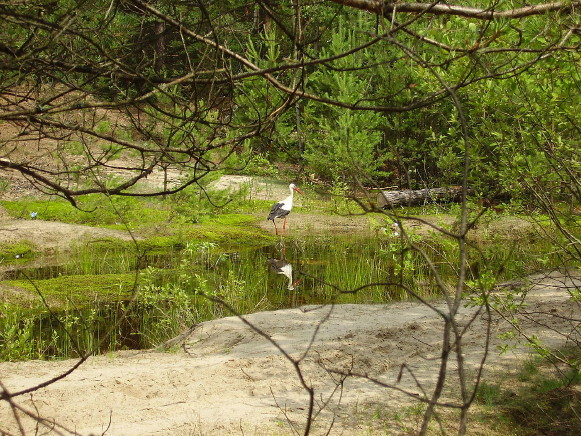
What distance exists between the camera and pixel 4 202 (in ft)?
46.8

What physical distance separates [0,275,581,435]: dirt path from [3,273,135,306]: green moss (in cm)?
186

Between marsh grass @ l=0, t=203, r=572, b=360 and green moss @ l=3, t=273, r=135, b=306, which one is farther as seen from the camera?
green moss @ l=3, t=273, r=135, b=306

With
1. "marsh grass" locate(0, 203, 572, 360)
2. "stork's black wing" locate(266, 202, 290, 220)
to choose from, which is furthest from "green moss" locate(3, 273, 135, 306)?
"stork's black wing" locate(266, 202, 290, 220)

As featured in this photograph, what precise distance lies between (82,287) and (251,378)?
14.3 feet

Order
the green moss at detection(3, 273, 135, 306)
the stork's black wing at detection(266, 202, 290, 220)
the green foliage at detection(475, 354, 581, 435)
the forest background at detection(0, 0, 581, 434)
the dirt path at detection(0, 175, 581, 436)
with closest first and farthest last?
the forest background at detection(0, 0, 581, 434), the green foliage at detection(475, 354, 581, 435), the dirt path at detection(0, 175, 581, 436), the green moss at detection(3, 273, 135, 306), the stork's black wing at detection(266, 202, 290, 220)

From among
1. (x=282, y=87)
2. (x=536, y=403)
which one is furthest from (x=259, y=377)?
(x=282, y=87)

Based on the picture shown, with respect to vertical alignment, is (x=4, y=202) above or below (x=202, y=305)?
above

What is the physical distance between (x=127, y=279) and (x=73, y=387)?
14.8 feet

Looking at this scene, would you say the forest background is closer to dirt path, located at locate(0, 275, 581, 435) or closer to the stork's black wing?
dirt path, located at locate(0, 275, 581, 435)

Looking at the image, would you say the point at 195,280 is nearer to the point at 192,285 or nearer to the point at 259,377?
the point at 192,285

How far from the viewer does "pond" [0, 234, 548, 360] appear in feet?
24.4

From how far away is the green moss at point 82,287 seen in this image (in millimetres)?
8693

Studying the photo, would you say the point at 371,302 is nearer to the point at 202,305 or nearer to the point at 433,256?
the point at 202,305

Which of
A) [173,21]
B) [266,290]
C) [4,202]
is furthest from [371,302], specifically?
[4,202]
